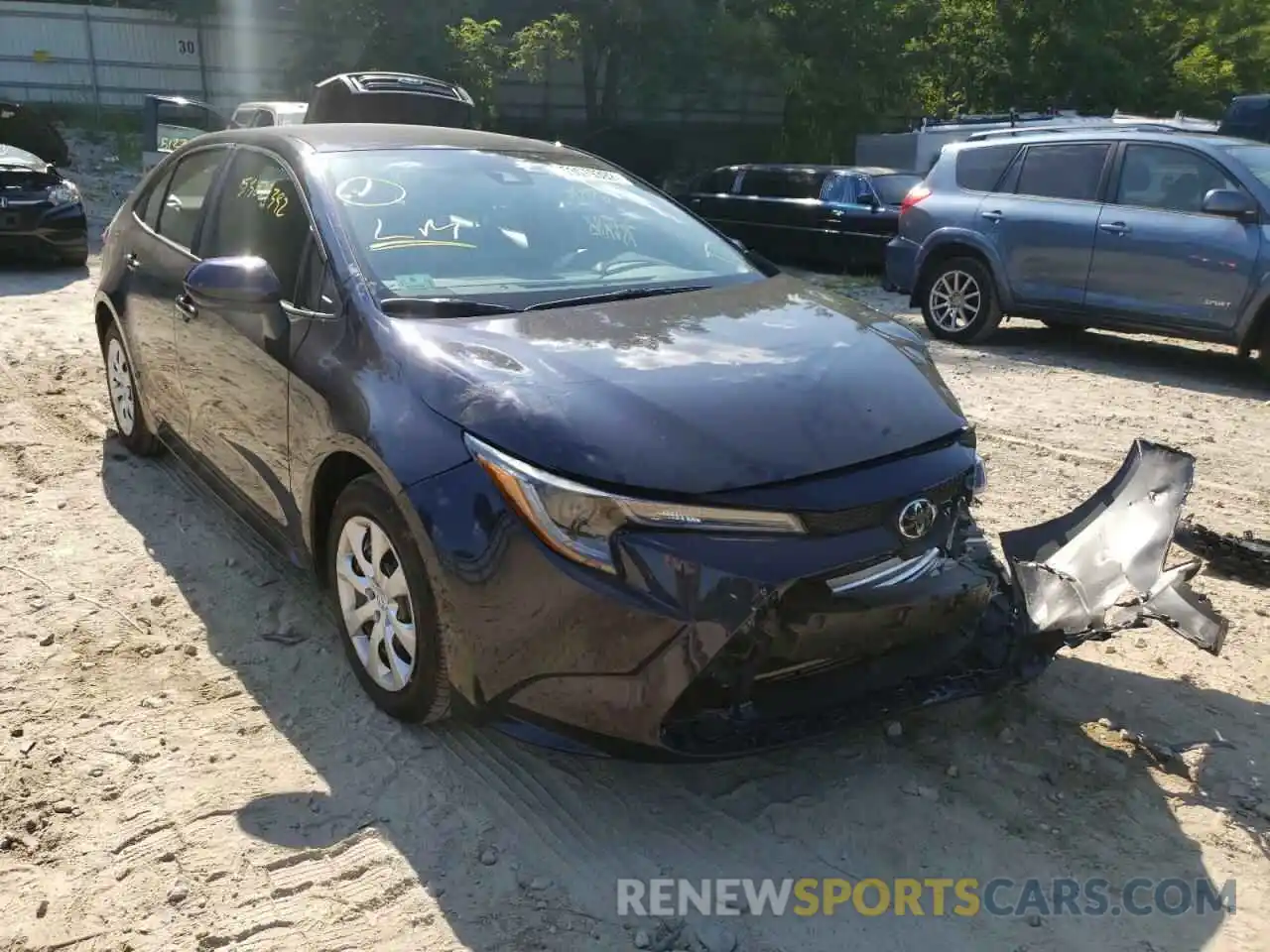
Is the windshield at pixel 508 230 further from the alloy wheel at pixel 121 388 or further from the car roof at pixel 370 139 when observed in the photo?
the alloy wheel at pixel 121 388

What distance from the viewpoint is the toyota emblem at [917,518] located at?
2727 mm

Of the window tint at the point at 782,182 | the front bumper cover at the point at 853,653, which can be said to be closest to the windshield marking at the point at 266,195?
the front bumper cover at the point at 853,653

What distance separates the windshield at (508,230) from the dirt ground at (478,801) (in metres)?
1.31

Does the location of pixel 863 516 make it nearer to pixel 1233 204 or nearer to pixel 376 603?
pixel 376 603

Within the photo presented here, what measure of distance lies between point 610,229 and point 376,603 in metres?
1.61

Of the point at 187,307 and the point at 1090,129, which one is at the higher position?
the point at 1090,129

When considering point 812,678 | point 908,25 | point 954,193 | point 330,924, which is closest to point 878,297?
point 954,193

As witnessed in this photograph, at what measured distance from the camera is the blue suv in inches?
295

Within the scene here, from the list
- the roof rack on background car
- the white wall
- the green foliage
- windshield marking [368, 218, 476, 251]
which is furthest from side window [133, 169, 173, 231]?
the white wall

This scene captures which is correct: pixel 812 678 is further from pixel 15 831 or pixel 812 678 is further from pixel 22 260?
A: pixel 22 260

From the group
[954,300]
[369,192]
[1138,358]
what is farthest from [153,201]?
[1138,358]

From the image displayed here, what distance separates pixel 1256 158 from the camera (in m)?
7.77

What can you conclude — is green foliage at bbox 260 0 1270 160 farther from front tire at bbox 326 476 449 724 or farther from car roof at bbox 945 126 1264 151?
front tire at bbox 326 476 449 724

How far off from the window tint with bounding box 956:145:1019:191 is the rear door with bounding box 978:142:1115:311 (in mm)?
118
